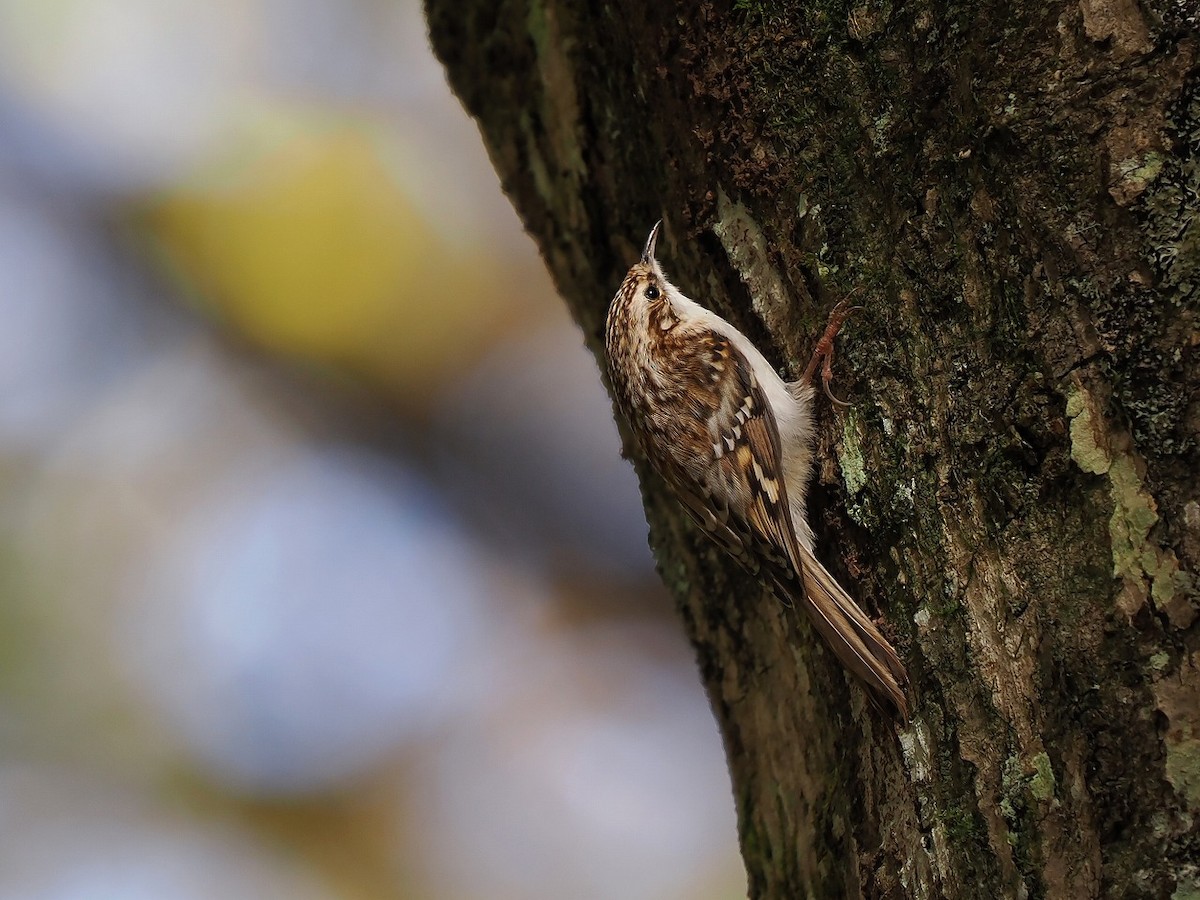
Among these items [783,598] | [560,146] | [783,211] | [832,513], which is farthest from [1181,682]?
[560,146]

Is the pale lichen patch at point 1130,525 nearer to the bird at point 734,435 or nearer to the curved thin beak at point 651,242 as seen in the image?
the bird at point 734,435

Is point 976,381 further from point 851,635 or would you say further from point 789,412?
point 789,412

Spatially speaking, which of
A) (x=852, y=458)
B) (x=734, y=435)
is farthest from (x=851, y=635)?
(x=734, y=435)

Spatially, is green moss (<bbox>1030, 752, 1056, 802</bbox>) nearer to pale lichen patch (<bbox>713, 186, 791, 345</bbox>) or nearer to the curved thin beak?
pale lichen patch (<bbox>713, 186, 791, 345</bbox>)

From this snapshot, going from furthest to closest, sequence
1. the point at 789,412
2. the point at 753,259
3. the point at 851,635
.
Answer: the point at 789,412 → the point at 753,259 → the point at 851,635

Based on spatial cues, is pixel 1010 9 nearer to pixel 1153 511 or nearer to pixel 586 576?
pixel 1153 511

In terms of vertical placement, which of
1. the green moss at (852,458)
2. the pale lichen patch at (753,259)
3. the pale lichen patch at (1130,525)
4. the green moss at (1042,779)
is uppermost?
the pale lichen patch at (753,259)

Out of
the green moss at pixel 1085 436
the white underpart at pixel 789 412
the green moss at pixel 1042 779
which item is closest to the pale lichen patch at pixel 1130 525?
the green moss at pixel 1085 436
